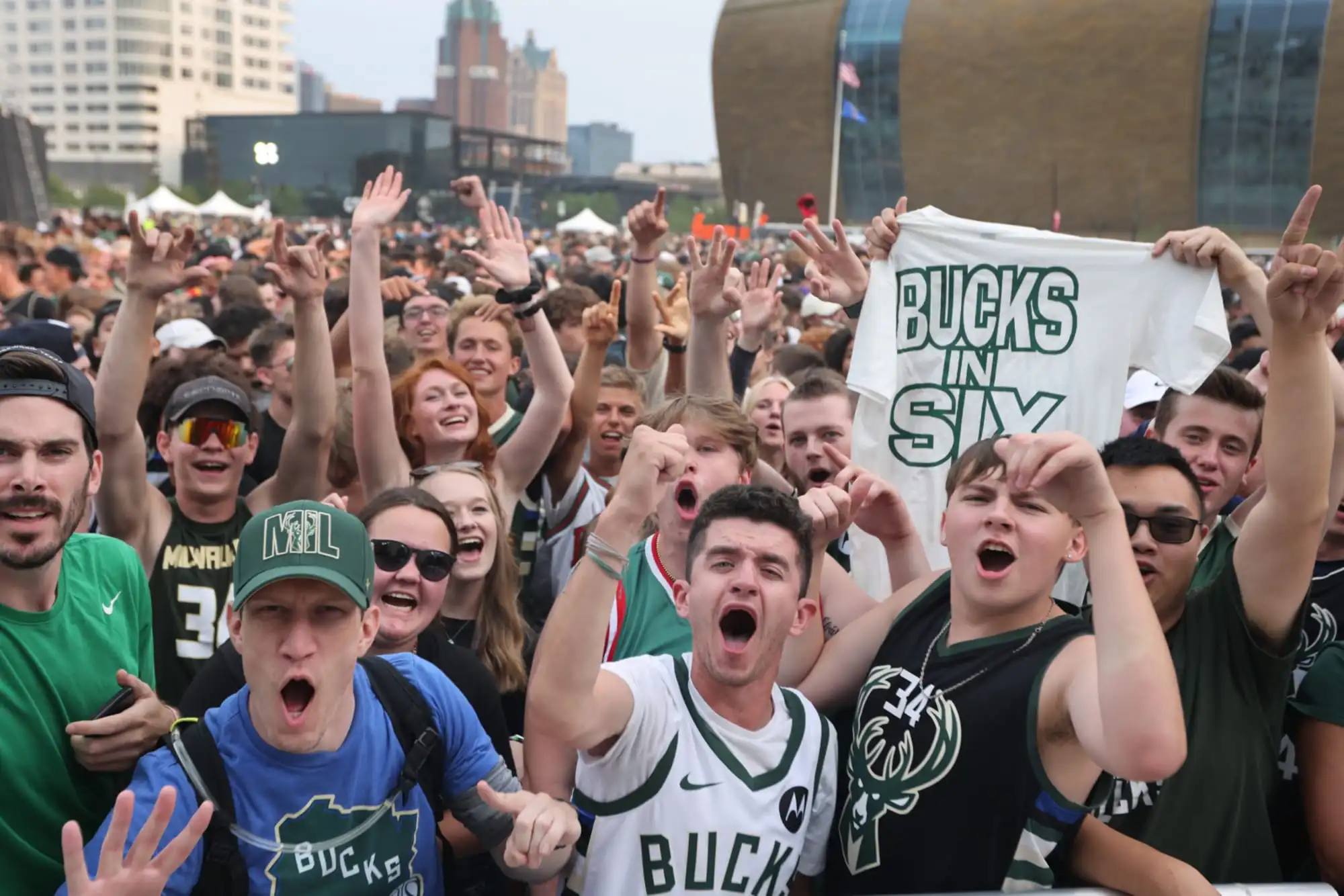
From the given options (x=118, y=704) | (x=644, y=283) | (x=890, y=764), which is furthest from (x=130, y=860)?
(x=644, y=283)

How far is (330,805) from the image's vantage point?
269cm

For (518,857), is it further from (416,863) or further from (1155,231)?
(1155,231)

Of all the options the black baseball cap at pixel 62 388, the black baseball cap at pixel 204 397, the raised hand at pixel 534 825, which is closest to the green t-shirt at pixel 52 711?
the black baseball cap at pixel 62 388

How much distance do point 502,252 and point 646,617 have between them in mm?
2355

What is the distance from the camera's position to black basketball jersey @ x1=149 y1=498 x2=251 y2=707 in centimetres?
408

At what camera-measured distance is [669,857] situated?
9.30 ft

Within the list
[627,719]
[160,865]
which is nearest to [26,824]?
[160,865]

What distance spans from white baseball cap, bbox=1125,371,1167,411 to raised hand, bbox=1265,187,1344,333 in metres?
2.76

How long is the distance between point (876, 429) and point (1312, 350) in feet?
6.59

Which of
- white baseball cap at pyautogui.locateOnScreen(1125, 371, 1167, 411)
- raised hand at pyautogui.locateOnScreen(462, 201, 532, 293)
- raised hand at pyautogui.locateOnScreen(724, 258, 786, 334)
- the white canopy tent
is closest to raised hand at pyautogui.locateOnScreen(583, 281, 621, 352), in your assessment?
raised hand at pyautogui.locateOnScreen(462, 201, 532, 293)

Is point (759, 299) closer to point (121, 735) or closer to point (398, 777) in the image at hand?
point (398, 777)

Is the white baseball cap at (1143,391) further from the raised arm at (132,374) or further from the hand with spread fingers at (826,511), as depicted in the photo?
the raised arm at (132,374)

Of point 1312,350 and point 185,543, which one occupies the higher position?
point 1312,350

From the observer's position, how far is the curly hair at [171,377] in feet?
16.6
